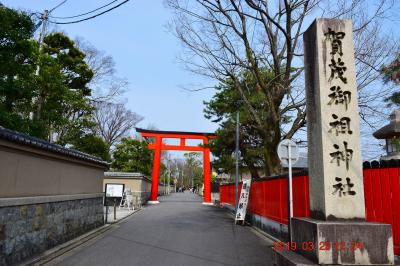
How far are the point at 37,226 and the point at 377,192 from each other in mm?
7741

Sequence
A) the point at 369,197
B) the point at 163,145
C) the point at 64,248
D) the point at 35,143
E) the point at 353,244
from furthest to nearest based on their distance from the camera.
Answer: the point at 163,145 < the point at 64,248 < the point at 35,143 < the point at 369,197 < the point at 353,244

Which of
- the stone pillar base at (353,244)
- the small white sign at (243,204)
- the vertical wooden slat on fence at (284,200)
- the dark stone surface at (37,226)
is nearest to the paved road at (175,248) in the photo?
the dark stone surface at (37,226)

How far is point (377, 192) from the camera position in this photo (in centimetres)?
755

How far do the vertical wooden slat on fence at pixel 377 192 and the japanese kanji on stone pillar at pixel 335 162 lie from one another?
185 centimetres

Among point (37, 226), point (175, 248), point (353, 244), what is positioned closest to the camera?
point (353, 244)

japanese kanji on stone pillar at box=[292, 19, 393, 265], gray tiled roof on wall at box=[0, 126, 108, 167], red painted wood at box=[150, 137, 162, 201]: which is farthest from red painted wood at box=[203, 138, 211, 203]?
japanese kanji on stone pillar at box=[292, 19, 393, 265]

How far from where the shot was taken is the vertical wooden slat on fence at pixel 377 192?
24.5 ft

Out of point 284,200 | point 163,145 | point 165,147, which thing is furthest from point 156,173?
point 284,200

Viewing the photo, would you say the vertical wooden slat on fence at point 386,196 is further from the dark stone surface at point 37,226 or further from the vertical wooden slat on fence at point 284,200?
the dark stone surface at point 37,226

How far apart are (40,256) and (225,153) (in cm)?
1821

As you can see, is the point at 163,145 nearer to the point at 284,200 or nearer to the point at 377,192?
the point at 284,200

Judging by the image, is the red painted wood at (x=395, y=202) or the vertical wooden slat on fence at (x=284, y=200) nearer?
the red painted wood at (x=395, y=202)

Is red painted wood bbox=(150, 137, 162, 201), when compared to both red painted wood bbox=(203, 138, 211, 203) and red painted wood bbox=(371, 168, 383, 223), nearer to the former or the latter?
red painted wood bbox=(203, 138, 211, 203)

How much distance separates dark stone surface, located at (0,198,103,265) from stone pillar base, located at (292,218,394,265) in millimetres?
5675
